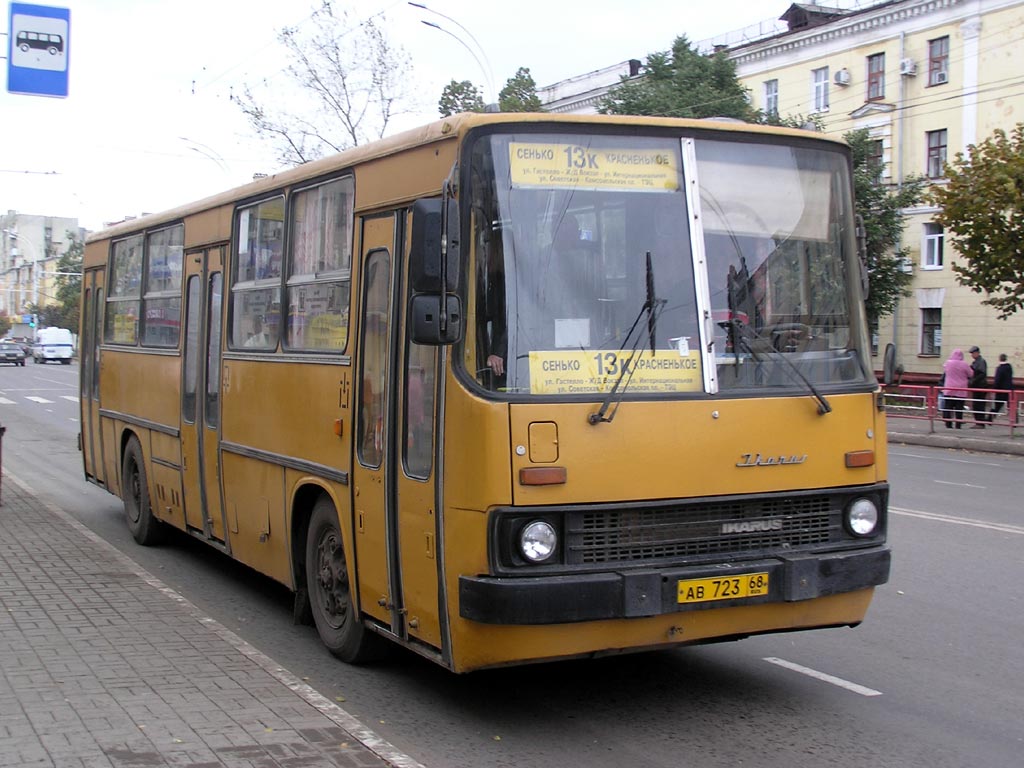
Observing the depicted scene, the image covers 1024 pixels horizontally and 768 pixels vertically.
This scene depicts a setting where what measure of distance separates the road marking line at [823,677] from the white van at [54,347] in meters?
79.8

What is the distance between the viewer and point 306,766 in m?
5.13

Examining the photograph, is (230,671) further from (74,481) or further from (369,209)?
(74,481)

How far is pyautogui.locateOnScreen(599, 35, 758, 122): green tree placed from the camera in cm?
3803

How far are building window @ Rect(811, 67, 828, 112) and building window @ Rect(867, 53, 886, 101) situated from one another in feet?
6.91

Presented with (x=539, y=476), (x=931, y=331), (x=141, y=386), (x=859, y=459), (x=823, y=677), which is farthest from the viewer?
(x=931, y=331)

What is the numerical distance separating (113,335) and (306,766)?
8439 millimetres

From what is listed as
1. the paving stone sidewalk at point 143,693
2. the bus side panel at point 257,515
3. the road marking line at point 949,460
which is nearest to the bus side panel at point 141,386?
the bus side panel at point 257,515

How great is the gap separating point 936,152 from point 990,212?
1833cm

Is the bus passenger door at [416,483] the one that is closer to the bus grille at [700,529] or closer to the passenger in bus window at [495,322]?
the passenger in bus window at [495,322]

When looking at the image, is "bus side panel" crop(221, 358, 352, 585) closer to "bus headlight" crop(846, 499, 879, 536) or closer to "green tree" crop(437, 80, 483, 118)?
"bus headlight" crop(846, 499, 879, 536)

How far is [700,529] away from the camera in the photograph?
5785 mm

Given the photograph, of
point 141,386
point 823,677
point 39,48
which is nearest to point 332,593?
point 823,677

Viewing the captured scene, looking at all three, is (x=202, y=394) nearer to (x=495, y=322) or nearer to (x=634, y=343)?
(x=495, y=322)

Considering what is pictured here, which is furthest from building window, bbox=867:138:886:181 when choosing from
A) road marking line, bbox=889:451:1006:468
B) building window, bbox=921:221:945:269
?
road marking line, bbox=889:451:1006:468
